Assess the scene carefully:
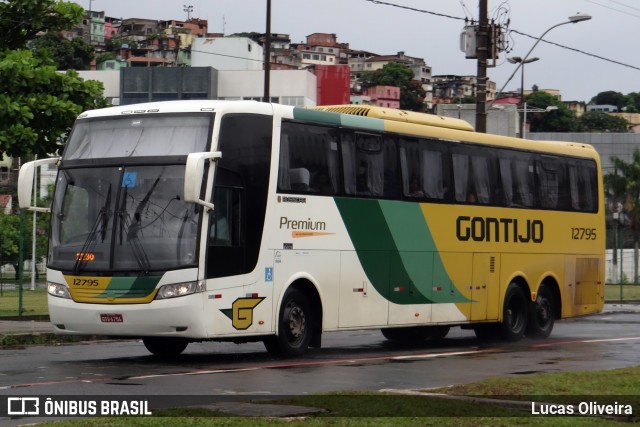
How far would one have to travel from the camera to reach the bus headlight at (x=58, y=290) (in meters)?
17.5

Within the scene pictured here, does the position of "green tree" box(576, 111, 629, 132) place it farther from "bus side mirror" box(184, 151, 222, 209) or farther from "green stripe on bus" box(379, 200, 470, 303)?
"bus side mirror" box(184, 151, 222, 209)

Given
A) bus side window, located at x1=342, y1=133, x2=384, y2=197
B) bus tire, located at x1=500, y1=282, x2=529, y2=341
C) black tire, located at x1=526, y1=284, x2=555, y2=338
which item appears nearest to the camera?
bus side window, located at x1=342, y1=133, x2=384, y2=197

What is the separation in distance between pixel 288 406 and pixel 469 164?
12.2m

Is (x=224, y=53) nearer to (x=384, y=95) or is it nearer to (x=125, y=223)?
(x=384, y=95)

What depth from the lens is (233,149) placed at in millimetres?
17719

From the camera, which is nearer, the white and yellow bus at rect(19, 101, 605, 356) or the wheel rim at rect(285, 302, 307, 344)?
the white and yellow bus at rect(19, 101, 605, 356)

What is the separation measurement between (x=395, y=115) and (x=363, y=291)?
10.7 ft

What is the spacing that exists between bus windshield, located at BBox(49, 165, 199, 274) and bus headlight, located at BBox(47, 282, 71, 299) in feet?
0.86

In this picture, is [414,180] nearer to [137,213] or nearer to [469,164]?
[469,164]

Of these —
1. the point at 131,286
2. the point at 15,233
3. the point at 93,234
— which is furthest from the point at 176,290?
the point at 15,233

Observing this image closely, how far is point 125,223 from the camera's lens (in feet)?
56.3

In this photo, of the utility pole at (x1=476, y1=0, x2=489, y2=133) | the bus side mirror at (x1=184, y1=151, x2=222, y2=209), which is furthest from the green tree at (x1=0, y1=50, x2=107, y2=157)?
the utility pole at (x1=476, y1=0, x2=489, y2=133)

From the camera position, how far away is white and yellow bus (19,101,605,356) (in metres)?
17.0

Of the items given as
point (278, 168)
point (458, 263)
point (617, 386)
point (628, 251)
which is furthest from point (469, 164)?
point (628, 251)
